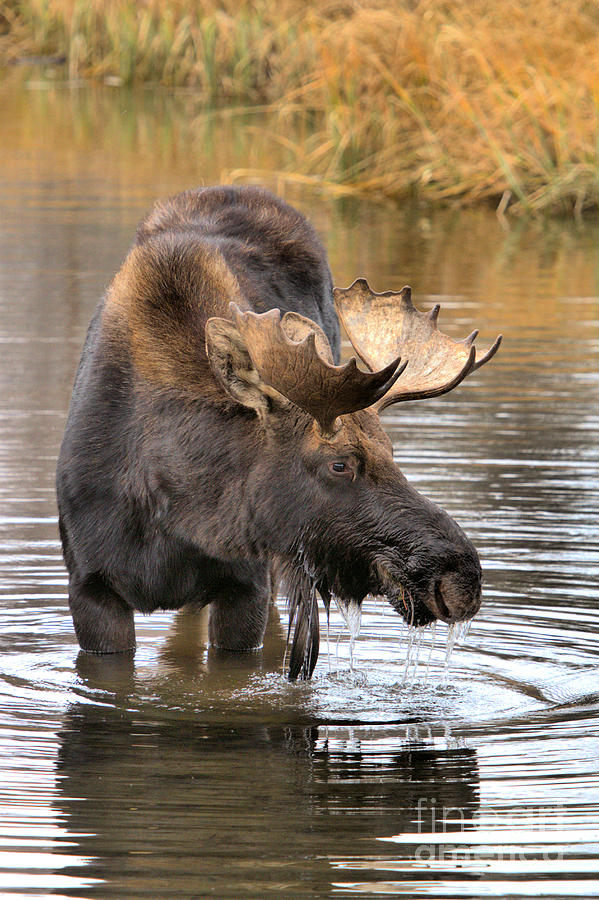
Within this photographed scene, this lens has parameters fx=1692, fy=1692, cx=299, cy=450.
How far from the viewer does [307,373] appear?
4312mm

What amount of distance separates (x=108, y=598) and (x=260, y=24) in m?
17.3

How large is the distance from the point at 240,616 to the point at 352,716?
0.77m

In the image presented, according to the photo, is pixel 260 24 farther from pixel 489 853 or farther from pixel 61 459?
pixel 489 853

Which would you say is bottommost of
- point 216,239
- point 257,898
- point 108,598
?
point 257,898

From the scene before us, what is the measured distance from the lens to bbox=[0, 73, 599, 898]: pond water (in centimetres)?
375

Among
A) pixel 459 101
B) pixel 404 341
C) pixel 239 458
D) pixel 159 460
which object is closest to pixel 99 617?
pixel 159 460

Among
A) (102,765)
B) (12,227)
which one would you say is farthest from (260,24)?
(102,765)

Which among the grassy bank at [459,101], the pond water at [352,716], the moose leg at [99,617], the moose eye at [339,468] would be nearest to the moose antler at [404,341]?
the moose eye at [339,468]

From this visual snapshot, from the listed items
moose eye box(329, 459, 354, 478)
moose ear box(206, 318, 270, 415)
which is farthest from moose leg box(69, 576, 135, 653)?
moose eye box(329, 459, 354, 478)

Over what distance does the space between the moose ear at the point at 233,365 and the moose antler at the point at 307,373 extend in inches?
1.7

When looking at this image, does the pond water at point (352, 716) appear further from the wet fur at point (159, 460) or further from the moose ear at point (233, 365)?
the moose ear at point (233, 365)

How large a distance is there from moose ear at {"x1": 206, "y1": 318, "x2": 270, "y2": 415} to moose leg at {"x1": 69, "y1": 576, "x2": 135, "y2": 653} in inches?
34.6

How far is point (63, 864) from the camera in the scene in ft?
12.2

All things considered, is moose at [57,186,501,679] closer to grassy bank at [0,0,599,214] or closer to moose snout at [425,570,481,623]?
moose snout at [425,570,481,623]
